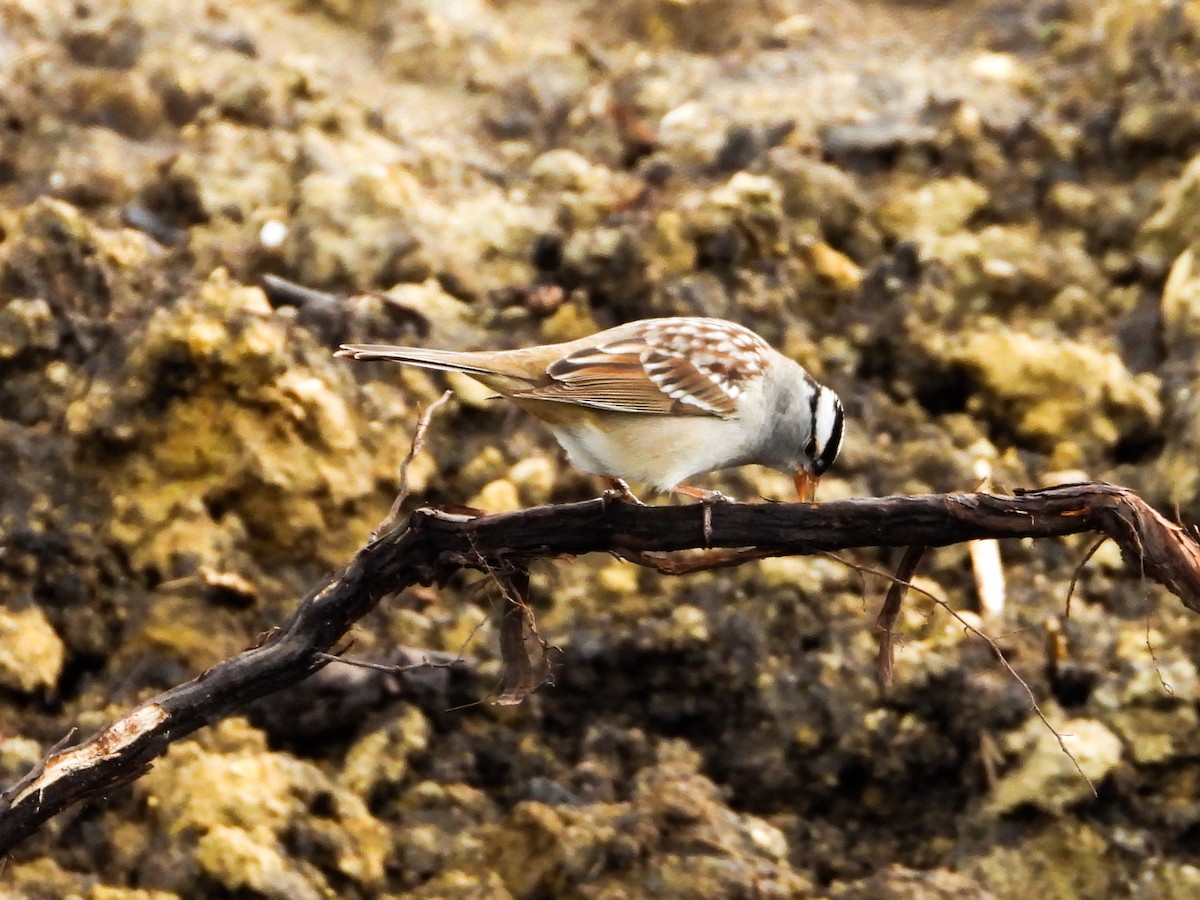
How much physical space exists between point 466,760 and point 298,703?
700 millimetres

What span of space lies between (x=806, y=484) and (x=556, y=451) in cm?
145

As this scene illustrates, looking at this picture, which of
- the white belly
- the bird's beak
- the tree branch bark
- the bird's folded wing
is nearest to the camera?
the tree branch bark

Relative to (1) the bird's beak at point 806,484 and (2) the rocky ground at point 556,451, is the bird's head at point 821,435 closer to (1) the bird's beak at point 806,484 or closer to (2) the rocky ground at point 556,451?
(1) the bird's beak at point 806,484

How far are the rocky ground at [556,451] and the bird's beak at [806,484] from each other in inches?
25.8

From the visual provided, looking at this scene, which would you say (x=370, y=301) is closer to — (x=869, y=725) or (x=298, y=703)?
(x=298, y=703)

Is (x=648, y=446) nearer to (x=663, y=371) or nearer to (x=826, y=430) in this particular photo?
(x=663, y=371)

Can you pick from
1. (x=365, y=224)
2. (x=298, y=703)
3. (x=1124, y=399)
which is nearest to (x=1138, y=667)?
(x=1124, y=399)

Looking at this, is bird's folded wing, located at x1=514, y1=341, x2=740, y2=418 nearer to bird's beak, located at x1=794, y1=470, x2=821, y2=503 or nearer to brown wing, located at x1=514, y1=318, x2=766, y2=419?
brown wing, located at x1=514, y1=318, x2=766, y2=419

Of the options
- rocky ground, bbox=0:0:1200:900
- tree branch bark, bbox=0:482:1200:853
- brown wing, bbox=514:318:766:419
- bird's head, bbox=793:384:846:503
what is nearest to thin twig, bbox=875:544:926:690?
rocky ground, bbox=0:0:1200:900

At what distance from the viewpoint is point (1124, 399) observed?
6.85 metres

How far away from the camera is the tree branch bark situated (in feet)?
13.1

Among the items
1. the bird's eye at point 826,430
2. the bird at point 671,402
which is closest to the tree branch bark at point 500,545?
the bird at point 671,402

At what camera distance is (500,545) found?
413 centimetres

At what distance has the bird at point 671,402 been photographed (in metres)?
4.98
